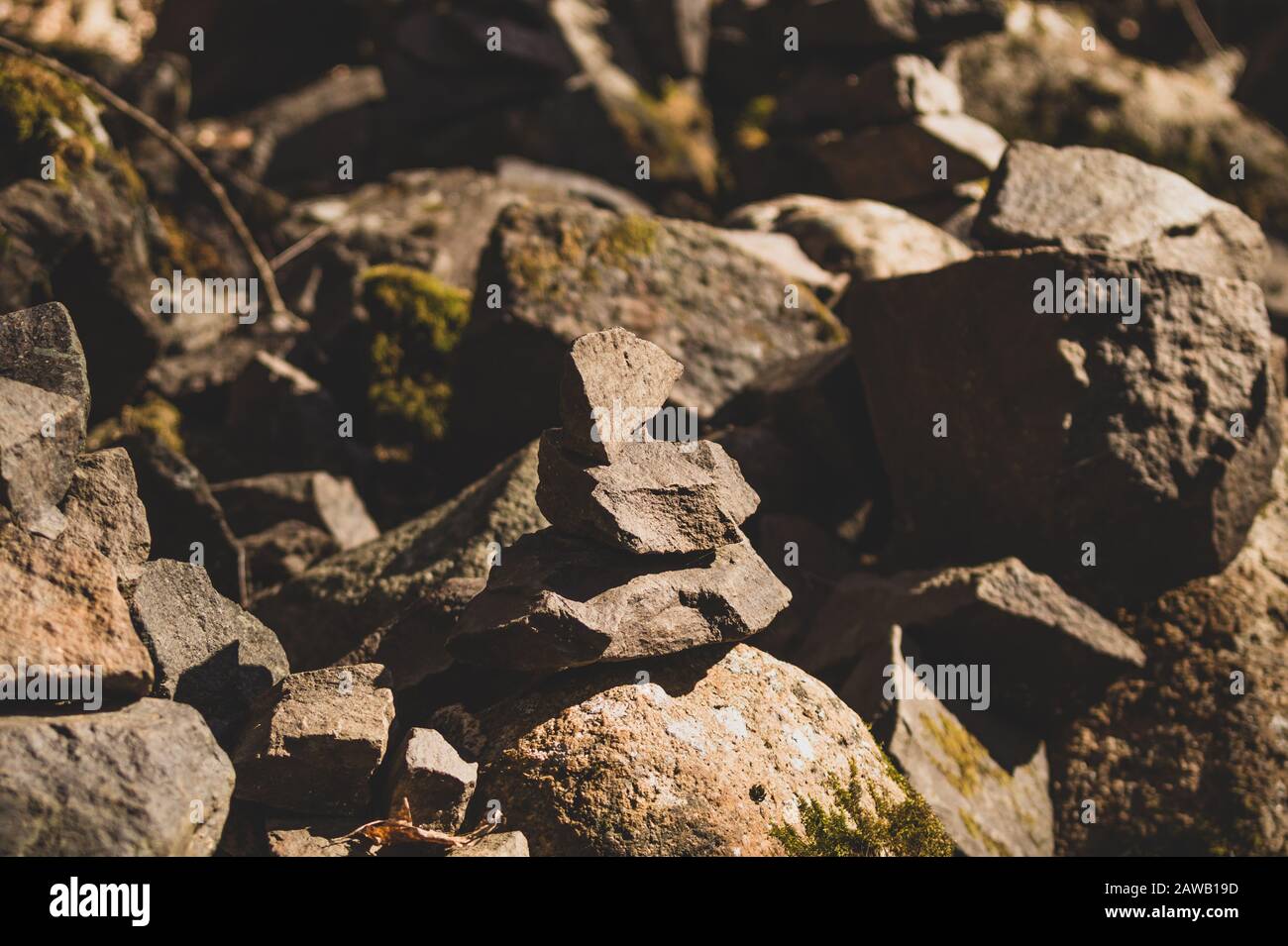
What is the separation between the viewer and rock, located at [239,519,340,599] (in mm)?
6961

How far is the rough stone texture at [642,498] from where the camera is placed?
192 inches

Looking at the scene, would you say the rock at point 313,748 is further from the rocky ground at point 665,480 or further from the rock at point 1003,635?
the rock at point 1003,635

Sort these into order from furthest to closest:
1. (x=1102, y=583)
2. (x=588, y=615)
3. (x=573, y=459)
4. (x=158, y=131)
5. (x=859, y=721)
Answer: (x=158, y=131) → (x=1102, y=583) → (x=859, y=721) → (x=573, y=459) → (x=588, y=615)

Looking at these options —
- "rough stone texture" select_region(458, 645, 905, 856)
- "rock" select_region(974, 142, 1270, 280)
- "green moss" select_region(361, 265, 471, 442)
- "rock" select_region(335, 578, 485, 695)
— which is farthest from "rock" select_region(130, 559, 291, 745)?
"rock" select_region(974, 142, 1270, 280)

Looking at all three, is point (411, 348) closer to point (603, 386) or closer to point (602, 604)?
point (603, 386)

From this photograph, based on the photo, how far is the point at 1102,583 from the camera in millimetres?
6812

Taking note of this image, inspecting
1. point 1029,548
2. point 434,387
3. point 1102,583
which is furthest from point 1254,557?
point 434,387

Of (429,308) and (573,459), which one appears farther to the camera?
(429,308)

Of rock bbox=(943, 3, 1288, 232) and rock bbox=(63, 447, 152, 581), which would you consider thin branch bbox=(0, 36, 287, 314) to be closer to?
rock bbox=(63, 447, 152, 581)

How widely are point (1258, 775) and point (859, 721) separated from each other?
7.76ft

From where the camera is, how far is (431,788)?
442cm

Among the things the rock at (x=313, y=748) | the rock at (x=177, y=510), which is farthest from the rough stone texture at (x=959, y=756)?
the rock at (x=177, y=510)

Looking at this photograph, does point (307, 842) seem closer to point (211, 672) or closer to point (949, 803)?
point (211, 672)

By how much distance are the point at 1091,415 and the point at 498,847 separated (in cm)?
434
